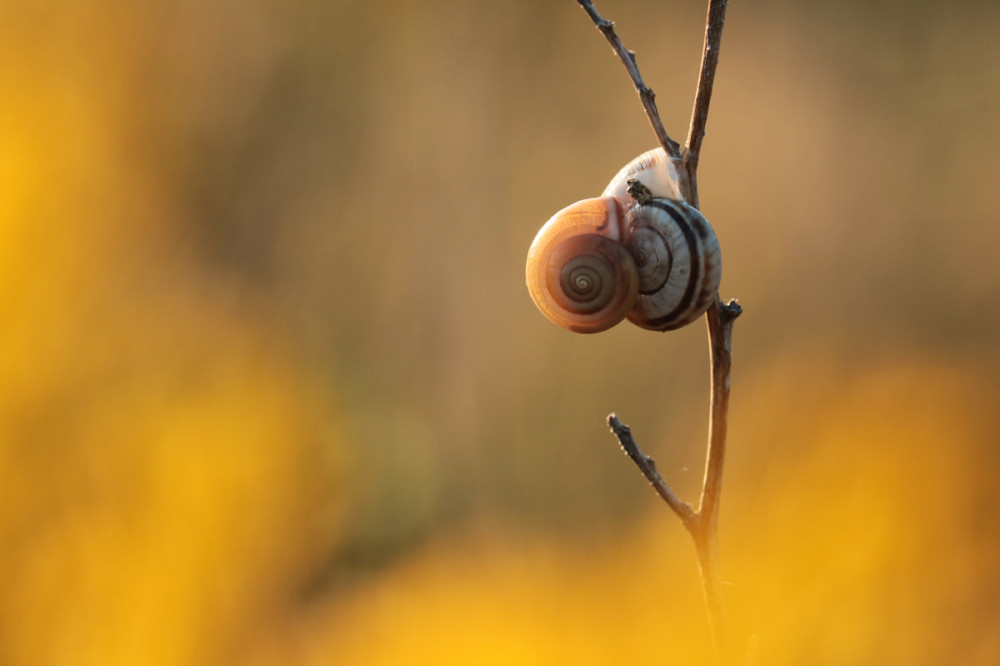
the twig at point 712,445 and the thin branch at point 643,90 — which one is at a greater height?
the thin branch at point 643,90

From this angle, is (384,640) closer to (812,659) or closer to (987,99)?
(812,659)

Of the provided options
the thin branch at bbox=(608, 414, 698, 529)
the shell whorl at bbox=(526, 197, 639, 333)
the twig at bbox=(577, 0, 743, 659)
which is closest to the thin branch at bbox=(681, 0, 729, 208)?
the twig at bbox=(577, 0, 743, 659)

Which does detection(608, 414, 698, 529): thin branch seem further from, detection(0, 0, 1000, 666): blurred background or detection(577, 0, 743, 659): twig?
detection(0, 0, 1000, 666): blurred background

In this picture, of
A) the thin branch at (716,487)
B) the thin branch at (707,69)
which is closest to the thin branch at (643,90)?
the thin branch at (707,69)

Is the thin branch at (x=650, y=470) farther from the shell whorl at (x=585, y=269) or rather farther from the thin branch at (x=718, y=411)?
the shell whorl at (x=585, y=269)

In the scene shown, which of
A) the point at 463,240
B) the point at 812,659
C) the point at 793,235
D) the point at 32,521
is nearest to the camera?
the point at 812,659

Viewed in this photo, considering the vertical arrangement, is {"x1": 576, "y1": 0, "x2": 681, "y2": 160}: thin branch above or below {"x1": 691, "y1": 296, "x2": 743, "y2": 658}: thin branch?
above

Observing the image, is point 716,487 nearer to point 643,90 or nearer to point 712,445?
point 712,445

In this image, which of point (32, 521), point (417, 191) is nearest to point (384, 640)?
point (32, 521)
